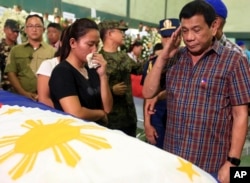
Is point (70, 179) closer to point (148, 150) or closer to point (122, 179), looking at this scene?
point (122, 179)

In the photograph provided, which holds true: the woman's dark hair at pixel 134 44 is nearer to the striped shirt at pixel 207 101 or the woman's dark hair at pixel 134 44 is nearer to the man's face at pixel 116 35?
the man's face at pixel 116 35

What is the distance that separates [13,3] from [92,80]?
3.57m

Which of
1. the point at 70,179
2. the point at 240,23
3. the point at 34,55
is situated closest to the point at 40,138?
the point at 70,179

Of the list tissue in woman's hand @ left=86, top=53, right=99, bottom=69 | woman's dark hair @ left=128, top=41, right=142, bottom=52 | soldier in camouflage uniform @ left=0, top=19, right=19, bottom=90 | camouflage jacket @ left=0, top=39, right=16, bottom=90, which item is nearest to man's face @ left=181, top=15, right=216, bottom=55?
tissue in woman's hand @ left=86, top=53, right=99, bottom=69

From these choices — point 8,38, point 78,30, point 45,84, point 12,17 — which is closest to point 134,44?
point 12,17

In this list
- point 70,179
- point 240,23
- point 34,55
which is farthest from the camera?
point 240,23

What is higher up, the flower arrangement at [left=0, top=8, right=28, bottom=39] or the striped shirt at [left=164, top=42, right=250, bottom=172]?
the flower arrangement at [left=0, top=8, right=28, bottom=39]

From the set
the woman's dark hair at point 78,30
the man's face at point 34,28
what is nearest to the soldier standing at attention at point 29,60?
the man's face at point 34,28

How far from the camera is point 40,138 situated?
96cm

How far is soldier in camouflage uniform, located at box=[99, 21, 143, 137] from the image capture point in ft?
8.21

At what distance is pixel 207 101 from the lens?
149 cm

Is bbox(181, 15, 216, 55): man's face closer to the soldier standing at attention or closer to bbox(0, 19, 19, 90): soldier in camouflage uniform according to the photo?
the soldier standing at attention

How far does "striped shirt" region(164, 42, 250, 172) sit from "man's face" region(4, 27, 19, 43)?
8.25 ft

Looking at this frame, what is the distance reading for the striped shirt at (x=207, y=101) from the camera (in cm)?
146
